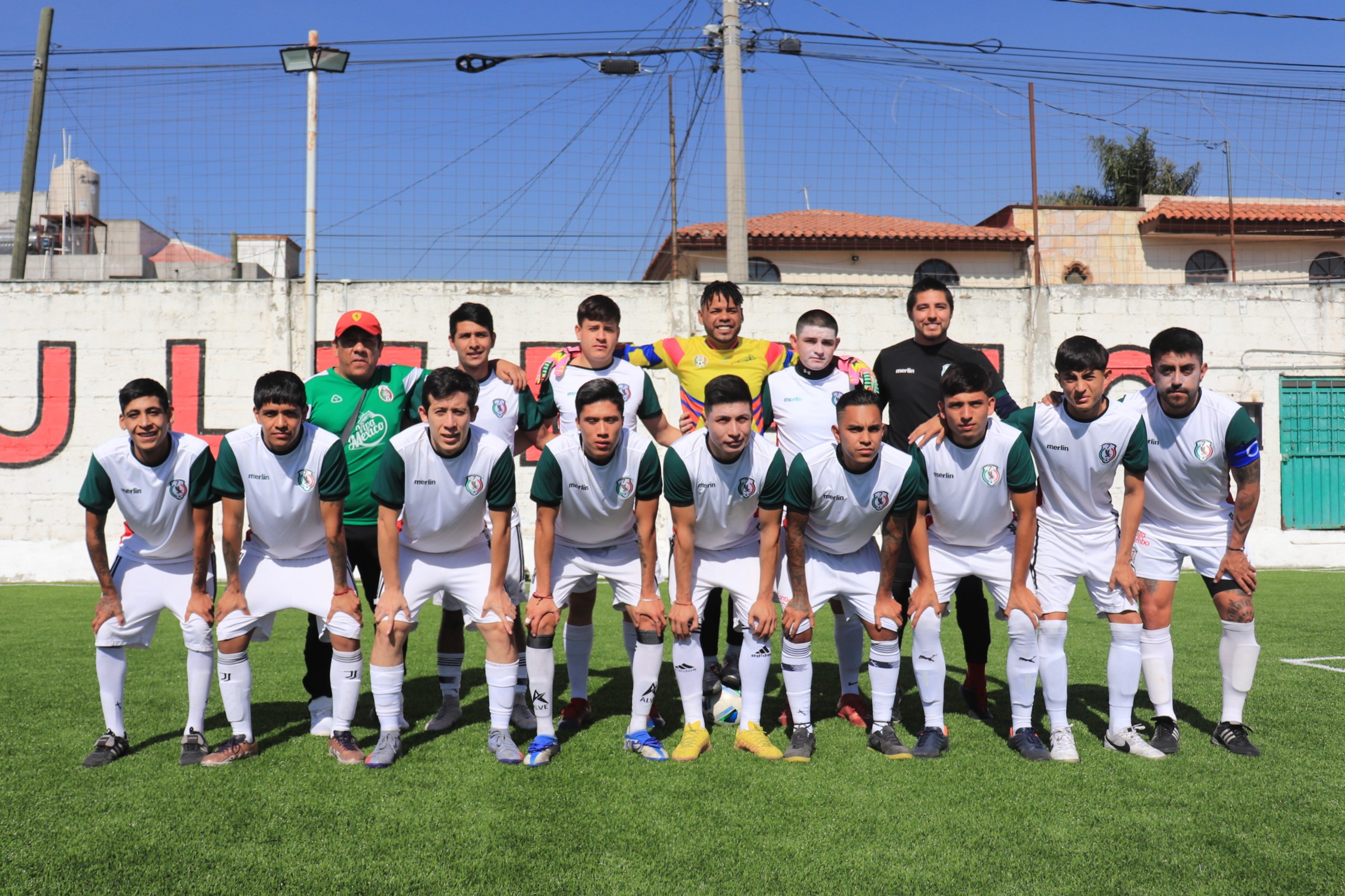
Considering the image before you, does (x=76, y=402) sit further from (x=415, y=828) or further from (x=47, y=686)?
(x=415, y=828)

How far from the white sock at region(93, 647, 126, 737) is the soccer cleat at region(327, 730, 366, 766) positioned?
103 centimetres

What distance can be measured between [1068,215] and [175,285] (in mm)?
24602

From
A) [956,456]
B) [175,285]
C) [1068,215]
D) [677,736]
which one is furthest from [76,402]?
[1068,215]

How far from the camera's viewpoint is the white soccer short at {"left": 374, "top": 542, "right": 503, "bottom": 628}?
452 cm

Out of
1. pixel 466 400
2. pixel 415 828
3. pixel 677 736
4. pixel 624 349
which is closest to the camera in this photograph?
pixel 415 828

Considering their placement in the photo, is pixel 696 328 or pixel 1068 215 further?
pixel 1068 215

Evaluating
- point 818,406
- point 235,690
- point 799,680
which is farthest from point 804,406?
point 235,690

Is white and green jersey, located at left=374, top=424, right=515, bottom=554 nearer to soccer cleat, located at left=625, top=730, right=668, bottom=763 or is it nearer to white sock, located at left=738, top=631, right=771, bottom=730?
soccer cleat, located at left=625, top=730, right=668, bottom=763

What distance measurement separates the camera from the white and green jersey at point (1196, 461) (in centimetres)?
471

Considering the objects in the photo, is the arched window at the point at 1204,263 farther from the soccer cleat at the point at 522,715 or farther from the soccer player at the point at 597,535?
the soccer cleat at the point at 522,715

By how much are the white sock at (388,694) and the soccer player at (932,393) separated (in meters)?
2.70

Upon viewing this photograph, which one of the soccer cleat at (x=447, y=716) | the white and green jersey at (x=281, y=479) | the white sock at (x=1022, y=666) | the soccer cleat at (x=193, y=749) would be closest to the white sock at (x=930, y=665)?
the white sock at (x=1022, y=666)

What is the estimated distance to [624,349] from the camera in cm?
559

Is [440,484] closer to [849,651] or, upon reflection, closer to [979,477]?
[849,651]
